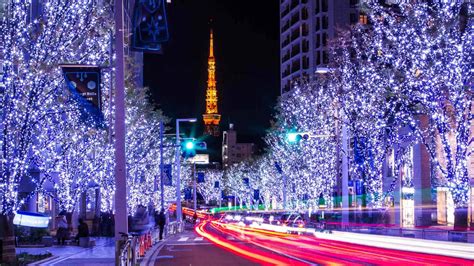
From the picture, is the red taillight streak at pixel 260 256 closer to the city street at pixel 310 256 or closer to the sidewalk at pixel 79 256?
the city street at pixel 310 256

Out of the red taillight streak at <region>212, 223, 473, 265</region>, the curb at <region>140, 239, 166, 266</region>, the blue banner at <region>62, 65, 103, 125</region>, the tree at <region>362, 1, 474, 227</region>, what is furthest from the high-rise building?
the blue banner at <region>62, 65, 103, 125</region>

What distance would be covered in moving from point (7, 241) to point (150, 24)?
8693 mm

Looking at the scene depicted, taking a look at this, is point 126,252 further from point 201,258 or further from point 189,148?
point 189,148

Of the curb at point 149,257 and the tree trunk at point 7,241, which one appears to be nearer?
the tree trunk at point 7,241

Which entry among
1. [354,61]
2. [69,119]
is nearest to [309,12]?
[354,61]

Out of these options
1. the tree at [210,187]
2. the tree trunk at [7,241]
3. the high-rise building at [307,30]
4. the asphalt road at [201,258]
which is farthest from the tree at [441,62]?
the tree at [210,187]

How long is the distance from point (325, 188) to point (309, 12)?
5807 centimetres

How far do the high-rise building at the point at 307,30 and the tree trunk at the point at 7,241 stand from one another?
3248 inches

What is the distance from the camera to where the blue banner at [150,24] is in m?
15.4

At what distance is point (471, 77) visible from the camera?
31.5m

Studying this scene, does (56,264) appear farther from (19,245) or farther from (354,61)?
(354,61)

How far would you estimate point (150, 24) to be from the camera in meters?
15.6

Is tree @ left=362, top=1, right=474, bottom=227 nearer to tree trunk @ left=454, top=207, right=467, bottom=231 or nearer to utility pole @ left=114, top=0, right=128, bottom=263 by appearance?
tree trunk @ left=454, top=207, right=467, bottom=231

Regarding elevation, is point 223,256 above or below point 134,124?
below
